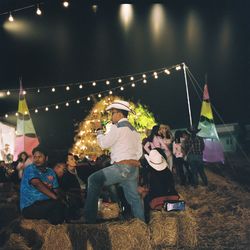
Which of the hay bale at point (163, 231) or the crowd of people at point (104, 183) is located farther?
the hay bale at point (163, 231)

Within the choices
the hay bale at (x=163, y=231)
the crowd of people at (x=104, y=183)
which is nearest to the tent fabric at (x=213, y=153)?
the crowd of people at (x=104, y=183)

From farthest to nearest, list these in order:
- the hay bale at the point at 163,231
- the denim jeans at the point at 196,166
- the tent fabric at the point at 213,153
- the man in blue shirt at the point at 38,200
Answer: the tent fabric at the point at 213,153
the denim jeans at the point at 196,166
the hay bale at the point at 163,231
the man in blue shirt at the point at 38,200

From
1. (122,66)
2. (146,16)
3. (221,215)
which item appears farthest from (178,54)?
(221,215)

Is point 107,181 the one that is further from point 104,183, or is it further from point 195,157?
point 195,157

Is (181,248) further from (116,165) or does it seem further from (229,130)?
(229,130)

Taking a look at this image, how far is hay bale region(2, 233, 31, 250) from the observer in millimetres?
5496

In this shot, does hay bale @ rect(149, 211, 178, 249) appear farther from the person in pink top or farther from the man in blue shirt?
the person in pink top

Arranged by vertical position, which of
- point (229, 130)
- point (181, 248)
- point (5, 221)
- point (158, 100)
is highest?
point (158, 100)

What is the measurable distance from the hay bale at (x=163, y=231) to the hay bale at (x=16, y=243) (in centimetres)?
184

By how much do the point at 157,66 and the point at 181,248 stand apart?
2230 centimetres

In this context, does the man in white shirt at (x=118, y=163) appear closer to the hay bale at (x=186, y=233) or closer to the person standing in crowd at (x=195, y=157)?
the hay bale at (x=186, y=233)

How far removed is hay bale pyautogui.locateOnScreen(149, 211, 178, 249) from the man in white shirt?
0.85 metres

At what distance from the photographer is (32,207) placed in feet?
19.5

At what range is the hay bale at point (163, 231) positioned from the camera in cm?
628
